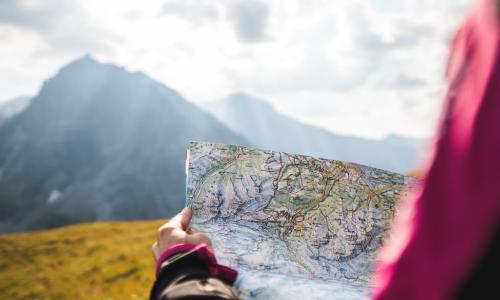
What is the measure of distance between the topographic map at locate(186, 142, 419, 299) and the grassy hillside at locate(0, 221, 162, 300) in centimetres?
446

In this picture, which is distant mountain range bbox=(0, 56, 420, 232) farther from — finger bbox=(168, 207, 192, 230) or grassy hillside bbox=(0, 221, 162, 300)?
finger bbox=(168, 207, 192, 230)

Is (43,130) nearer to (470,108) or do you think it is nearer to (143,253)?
(143,253)

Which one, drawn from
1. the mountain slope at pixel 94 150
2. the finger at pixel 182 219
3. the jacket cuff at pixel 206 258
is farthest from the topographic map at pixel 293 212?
the mountain slope at pixel 94 150

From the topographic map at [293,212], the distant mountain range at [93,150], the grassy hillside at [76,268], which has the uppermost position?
the topographic map at [293,212]

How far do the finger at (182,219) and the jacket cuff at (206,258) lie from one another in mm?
435

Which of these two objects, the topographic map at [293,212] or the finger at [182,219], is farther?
the topographic map at [293,212]

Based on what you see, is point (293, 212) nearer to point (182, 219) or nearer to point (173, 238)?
point (182, 219)

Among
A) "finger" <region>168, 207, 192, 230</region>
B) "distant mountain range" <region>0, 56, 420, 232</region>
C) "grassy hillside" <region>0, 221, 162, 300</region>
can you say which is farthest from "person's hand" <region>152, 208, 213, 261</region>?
"distant mountain range" <region>0, 56, 420, 232</region>

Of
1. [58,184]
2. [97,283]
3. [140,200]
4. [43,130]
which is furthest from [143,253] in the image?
[43,130]

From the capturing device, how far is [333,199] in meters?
3.17

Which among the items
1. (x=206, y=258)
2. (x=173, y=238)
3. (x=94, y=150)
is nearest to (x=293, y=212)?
(x=173, y=238)

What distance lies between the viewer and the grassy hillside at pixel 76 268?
10.5 meters

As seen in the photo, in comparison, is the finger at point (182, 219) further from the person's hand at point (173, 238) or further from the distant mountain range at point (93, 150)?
the distant mountain range at point (93, 150)

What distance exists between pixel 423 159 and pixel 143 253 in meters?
15.5
